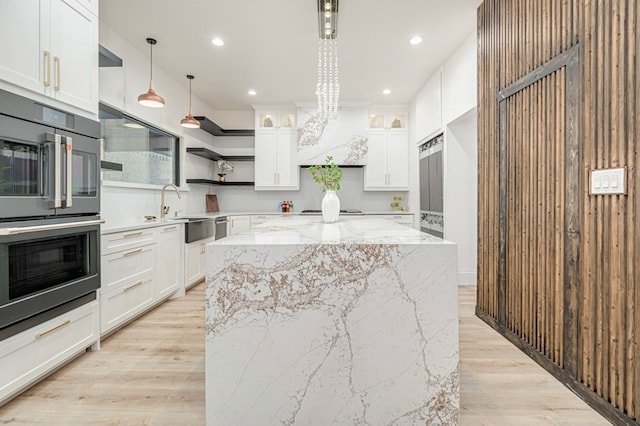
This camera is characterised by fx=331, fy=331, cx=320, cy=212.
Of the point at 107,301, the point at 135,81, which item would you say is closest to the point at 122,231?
the point at 107,301

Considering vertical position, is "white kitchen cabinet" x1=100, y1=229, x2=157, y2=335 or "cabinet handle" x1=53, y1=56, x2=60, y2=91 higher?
"cabinet handle" x1=53, y1=56, x2=60, y2=91

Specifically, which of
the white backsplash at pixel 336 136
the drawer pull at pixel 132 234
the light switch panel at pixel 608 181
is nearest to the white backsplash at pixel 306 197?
the white backsplash at pixel 336 136

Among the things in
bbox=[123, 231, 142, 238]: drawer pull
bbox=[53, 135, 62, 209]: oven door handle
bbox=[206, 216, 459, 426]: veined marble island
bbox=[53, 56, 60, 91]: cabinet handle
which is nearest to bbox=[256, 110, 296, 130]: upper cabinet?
bbox=[123, 231, 142, 238]: drawer pull

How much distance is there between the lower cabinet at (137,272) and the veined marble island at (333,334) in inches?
60.3

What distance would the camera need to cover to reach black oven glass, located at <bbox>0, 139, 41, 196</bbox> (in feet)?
5.54

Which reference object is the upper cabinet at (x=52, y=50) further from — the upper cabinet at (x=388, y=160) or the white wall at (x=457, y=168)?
the upper cabinet at (x=388, y=160)

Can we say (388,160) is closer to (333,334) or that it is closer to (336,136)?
(336,136)

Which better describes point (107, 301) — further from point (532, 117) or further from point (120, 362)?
point (532, 117)

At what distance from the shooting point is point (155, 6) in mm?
2885

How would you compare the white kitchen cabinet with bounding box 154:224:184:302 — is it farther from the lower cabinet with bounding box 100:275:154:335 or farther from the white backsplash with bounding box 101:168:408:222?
the white backsplash with bounding box 101:168:408:222

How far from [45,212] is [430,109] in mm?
4390

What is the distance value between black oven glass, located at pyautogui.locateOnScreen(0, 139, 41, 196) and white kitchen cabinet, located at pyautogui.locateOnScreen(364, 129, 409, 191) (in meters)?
4.57

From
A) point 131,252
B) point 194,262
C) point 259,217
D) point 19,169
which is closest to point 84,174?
point 19,169

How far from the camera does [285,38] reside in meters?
3.45
